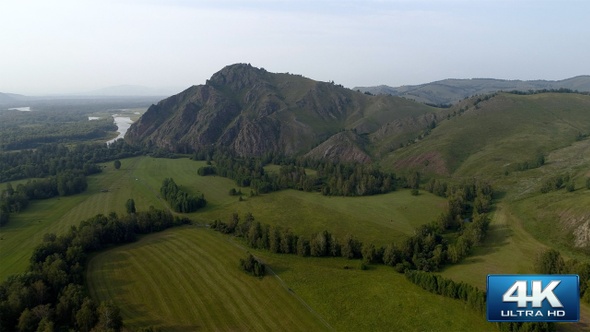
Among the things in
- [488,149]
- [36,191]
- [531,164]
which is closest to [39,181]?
[36,191]

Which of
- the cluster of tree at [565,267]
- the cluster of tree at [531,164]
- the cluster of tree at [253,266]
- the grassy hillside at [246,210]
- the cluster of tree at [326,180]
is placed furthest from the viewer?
the cluster of tree at [326,180]

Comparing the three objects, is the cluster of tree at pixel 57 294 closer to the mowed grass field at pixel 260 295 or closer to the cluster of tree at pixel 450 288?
the mowed grass field at pixel 260 295

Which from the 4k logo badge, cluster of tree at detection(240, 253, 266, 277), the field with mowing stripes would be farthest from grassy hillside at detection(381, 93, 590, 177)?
the 4k logo badge

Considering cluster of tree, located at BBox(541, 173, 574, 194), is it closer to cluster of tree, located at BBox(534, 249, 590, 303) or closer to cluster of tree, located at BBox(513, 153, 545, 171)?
cluster of tree, located at BBox(513, 153, 545, 171)

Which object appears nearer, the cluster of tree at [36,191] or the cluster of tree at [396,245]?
the cluster of tree at [396,245]

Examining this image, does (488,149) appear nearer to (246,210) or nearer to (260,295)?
(246,210)

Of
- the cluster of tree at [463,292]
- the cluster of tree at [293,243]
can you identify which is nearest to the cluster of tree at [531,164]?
the cluster of tree at [293,243]
